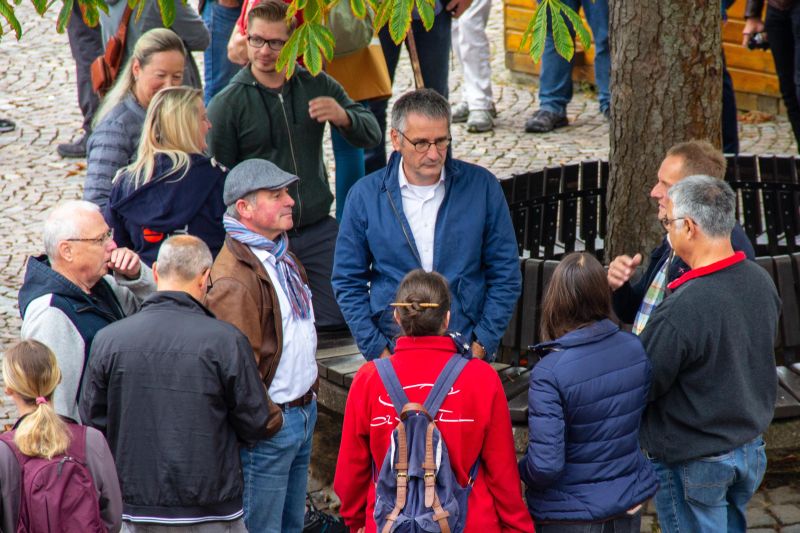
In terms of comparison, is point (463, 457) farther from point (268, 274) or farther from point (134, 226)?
point (134, 226)

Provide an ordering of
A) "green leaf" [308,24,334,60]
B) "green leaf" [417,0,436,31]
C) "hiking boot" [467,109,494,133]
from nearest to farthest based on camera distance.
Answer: "green leaf" [417,0,436,31]
"green leaf" [308,24,334,60]
"hiking boot" [467,109,494,133]

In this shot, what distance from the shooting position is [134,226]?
5160mm

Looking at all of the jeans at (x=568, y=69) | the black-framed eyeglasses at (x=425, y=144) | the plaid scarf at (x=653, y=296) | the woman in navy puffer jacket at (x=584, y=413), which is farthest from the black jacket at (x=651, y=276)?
the jeans at (x=568, y=69)

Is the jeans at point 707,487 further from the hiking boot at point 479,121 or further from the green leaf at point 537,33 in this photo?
the hiking boot at point 479,121

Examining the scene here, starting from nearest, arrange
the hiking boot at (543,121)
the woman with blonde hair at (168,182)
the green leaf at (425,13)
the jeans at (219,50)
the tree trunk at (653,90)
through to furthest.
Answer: the green leaf at (425,13)
the woman with blonde hair at (168,182)
the tree trunk at (653,90)
the jeans at (219,50)
the hiking boot at (543,121)

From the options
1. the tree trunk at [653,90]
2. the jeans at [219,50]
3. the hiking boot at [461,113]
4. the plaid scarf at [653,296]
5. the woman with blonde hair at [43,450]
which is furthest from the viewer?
the hiking boot at [461,113]

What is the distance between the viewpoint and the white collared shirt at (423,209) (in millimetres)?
4633

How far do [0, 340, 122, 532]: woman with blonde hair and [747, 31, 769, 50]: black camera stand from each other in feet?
23.4

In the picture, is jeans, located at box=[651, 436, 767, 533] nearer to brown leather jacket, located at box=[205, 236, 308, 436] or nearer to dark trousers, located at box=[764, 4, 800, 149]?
brown leather jacket, located at box=[205, 236, 308, 436]

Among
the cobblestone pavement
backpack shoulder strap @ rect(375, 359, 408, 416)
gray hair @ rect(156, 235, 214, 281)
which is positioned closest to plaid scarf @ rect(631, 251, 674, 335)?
backpack shoulder strap @ rect(375, 359, 408, 416)

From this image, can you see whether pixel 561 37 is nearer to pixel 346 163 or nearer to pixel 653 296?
pixel 653 296

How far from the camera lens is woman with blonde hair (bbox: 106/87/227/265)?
508 cm

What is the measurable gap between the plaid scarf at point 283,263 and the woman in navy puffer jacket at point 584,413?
0.99 m

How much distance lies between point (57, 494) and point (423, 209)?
6.02 ft
